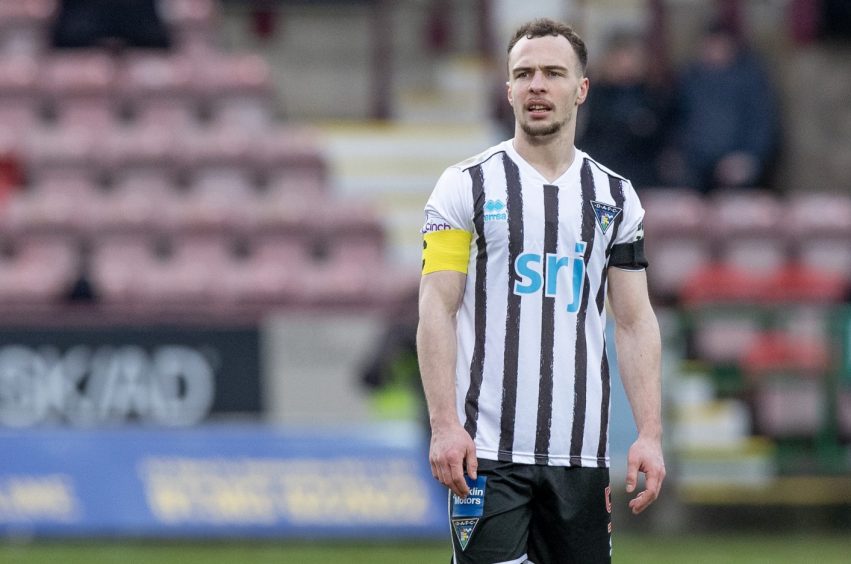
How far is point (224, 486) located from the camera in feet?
28.9

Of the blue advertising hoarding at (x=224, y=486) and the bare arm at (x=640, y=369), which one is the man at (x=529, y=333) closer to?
the bare arm at (x=640, y=369)

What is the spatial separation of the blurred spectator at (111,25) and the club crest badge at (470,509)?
8.73 m

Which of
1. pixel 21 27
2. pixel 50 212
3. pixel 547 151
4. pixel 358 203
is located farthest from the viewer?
pixel 21 27

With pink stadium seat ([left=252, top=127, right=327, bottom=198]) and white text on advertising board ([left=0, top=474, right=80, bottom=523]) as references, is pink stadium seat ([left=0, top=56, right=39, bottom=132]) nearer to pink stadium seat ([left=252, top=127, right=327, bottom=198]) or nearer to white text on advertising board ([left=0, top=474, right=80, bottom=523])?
pink stadium seat ([left=252, top=127, right=327, bottom=198])

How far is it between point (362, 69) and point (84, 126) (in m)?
2.66

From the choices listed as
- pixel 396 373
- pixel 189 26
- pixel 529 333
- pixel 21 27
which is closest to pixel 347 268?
pixel 396 373

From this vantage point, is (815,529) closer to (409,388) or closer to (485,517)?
(409,388)

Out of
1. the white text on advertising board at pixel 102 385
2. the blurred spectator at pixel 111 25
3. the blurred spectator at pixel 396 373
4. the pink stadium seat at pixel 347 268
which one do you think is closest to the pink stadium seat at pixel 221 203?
the pink stadium seat at pixel 347 268

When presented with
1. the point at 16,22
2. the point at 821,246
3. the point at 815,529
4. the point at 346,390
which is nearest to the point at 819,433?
the point at 815,529

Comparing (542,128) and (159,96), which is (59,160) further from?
(542,128)

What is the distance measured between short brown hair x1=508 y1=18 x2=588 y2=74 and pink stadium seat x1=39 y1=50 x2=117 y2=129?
8108 millimetres

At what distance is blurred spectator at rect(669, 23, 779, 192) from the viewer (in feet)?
37.2

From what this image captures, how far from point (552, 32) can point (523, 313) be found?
2.26 ft

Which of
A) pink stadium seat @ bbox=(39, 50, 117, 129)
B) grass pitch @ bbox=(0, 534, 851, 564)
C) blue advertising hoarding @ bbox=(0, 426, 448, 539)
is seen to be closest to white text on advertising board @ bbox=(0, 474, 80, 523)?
blue advertising hoarding @ bbox=(0, 426, 448, 539)
